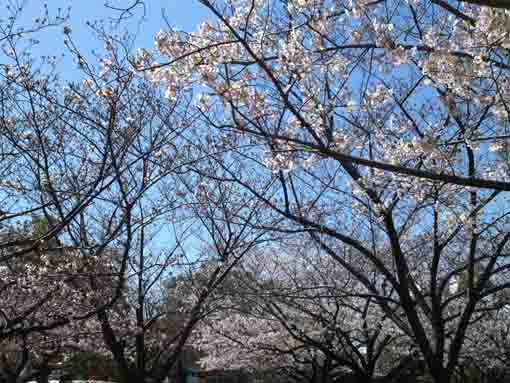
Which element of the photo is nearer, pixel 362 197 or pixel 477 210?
pixel 477 210

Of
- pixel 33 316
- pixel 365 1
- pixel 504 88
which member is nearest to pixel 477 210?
pixel 504 88

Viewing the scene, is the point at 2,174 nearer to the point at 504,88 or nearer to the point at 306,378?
the point at 504,88

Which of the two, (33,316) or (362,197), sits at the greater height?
(362,197)

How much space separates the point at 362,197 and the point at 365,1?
3543 millimetres

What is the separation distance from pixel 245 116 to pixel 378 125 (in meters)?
2.13

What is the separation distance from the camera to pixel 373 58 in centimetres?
516

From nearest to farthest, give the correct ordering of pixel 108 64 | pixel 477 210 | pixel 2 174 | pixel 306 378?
pixel 108 64 < pixel 477 210 < pixel 2 174 < pixel 306 378

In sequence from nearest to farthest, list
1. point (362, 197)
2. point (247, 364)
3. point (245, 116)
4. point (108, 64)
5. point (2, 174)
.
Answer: point (245, 116) < point (108, 64) < point (2, 174) < point (362, 197) < point (247, 364)

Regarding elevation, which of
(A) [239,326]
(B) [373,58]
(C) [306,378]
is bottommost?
(C) [306,378]

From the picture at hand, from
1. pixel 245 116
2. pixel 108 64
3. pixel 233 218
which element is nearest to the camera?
pixel 245 116

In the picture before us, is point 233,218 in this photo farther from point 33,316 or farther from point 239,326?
point 239,326

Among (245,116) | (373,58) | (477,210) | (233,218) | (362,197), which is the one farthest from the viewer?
(233,218)

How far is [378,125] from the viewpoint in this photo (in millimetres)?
5859

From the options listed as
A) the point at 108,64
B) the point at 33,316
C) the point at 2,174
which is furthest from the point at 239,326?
the point at 108,64
